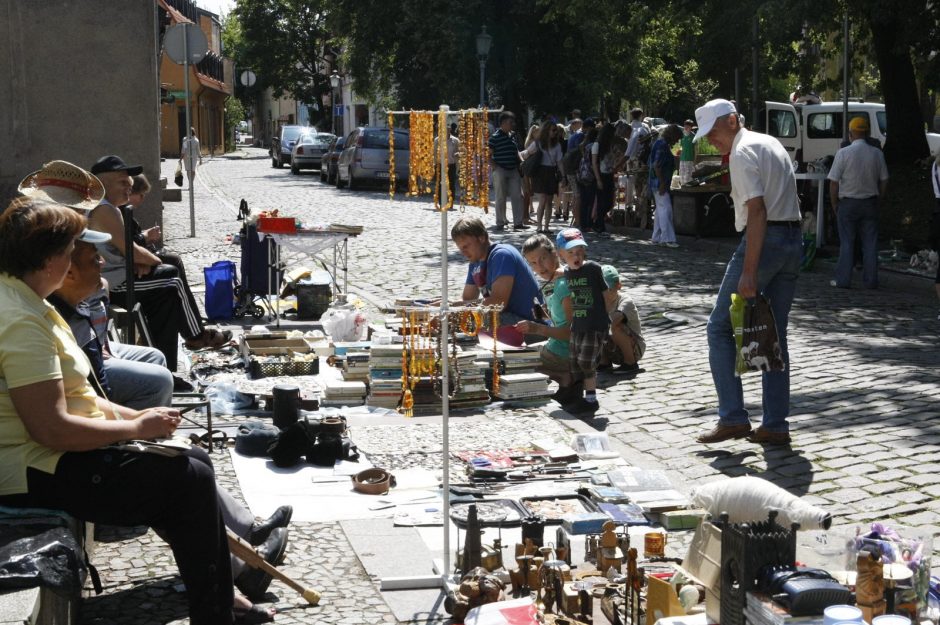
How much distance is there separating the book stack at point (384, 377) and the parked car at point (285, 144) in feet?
139

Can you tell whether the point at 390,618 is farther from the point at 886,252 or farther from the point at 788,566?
the point at 886,252

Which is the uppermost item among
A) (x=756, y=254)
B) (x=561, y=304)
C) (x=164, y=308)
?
(x=756, y=254)

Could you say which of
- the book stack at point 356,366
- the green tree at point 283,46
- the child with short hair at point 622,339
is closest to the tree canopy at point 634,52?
the child with short hair at point 622,339

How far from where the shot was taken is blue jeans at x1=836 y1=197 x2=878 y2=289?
1481 cm

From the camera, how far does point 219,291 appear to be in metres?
12.9

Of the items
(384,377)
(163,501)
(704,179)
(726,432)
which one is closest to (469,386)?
(384,377)

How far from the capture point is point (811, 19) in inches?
746

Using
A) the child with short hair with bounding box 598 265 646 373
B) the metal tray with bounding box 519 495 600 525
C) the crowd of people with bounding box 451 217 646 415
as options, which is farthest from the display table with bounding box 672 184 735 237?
the metal tray with bounding box 519 495 600 525

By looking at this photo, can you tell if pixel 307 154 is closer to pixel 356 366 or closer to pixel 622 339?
pixel 622 339

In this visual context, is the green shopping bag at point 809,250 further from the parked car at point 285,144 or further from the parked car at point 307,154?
the parked car at point 285,144

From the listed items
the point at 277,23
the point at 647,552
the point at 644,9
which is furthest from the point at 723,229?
the point at 277,23

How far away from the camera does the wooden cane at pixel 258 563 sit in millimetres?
5172

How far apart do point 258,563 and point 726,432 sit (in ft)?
11.7

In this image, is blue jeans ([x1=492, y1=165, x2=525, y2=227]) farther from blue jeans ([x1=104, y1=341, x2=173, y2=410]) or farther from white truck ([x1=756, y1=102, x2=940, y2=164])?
blue jeans ([x1=104, y1=341, x2=173, y2=410])
